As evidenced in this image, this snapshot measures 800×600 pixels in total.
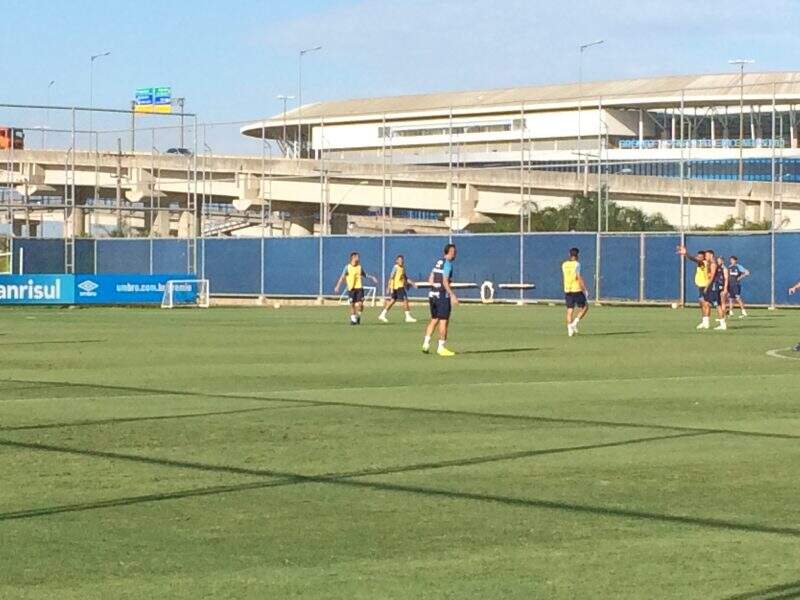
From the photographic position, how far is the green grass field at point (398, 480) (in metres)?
7.98

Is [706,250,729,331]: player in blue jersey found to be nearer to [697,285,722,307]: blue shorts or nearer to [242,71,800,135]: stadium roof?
[697,285,722,307]: blue shorts

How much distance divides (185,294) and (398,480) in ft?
169

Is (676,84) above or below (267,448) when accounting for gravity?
above

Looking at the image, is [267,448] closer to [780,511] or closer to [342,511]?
[342,511]

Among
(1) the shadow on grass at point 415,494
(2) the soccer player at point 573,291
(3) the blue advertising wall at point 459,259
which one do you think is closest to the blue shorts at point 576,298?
(2) the soccer player at point 573,291

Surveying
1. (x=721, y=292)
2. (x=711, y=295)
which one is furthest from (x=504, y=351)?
(x=711, y=295)

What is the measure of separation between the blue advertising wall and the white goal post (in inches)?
257

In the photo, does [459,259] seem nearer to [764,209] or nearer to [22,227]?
[764,209]

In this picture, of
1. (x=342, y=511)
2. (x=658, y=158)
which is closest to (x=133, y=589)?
(x=342, y=511)

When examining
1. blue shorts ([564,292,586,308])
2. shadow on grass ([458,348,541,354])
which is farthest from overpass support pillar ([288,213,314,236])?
Result: shadow on grass ([458,348,541,354])

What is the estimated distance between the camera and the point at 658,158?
106062 millimetres

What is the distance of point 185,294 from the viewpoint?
204 ft

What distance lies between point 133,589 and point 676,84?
415ft

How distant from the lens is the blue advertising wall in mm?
58125
